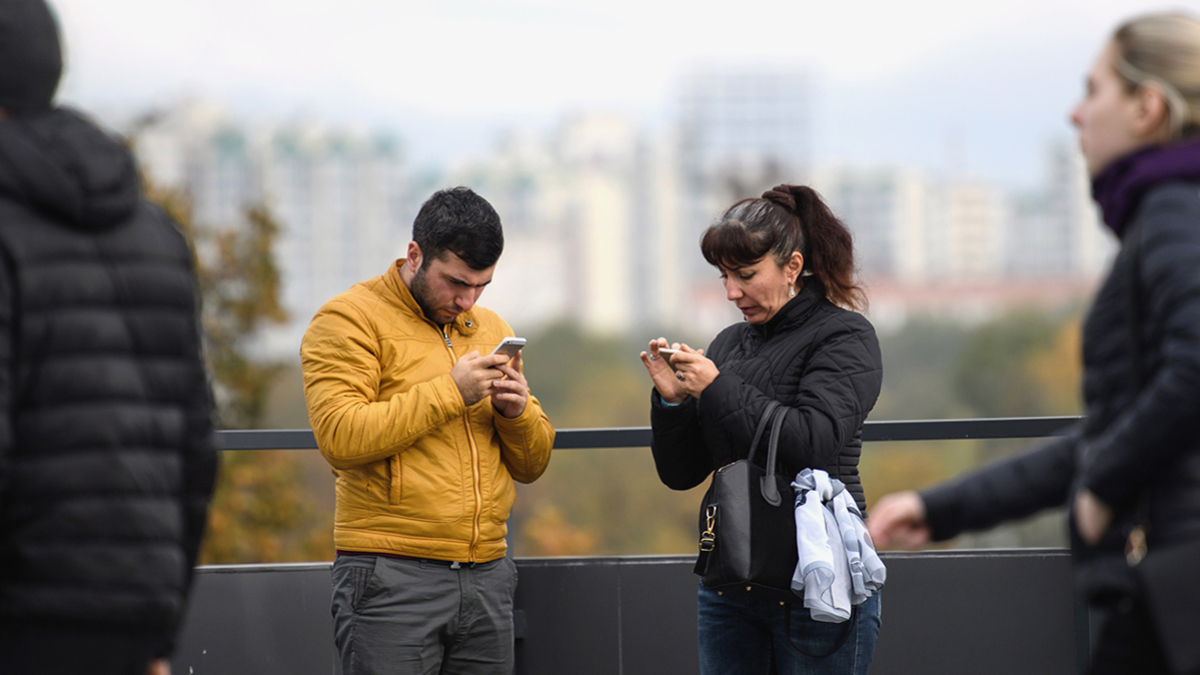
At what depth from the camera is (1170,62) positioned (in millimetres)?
1816

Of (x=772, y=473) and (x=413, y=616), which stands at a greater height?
(x=772, y=473)

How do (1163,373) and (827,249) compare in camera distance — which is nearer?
(1163,373)

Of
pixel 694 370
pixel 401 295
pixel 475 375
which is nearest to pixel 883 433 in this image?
pixel 694 370

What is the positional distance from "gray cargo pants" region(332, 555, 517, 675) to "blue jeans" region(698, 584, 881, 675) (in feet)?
2.10

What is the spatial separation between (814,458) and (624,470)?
29514mm

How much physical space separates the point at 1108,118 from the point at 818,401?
1.14 m

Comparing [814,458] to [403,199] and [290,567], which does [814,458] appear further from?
[403,199]

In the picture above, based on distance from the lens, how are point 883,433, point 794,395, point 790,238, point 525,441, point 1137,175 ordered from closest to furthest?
1. point 1137,175
2. point 794,395
3. point 790,238
4. point 525,441
5. point 883,433

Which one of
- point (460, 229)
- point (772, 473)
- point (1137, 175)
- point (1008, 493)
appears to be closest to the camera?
point (1137, 175)

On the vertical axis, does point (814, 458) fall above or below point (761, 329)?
below

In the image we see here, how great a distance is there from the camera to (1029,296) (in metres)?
39.2

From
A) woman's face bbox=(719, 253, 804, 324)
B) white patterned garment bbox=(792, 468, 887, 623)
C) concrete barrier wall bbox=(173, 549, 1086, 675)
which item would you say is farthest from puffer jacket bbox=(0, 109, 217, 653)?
concrete barrier wall bbox=(173, 549, 1086, 675)

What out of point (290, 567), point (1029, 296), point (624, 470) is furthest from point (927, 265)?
point (290, 567)

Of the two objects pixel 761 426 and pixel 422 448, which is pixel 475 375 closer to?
pixel 422 448
